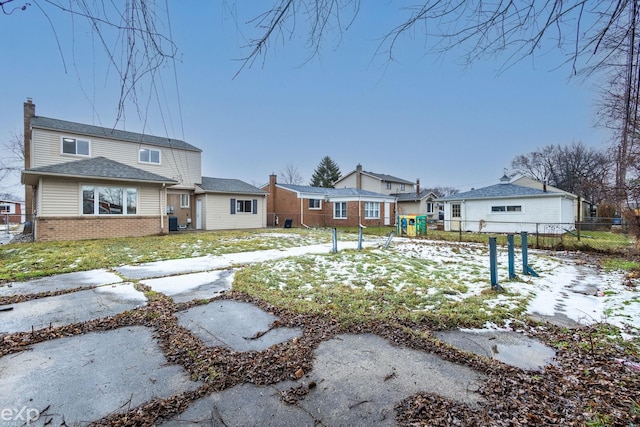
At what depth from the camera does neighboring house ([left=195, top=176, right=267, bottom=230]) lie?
19578 mm

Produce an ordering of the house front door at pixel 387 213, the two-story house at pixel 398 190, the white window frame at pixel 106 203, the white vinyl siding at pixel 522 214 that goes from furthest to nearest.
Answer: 1. the two-story house at pixel 398 190
2. the house front door at pixel 387 213
3. the white vinyl siding at pixel 522 214
4. the white window frame at pixel 106 203

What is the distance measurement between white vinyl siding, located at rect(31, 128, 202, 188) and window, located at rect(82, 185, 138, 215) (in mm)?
2868

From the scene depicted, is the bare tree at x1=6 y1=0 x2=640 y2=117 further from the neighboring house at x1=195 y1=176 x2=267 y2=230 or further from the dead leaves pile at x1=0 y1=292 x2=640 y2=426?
the neighboring house at x1=195 y1=176 x2=267 y2=230

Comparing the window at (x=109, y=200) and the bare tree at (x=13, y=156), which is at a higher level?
the bare tree at (x=13, y=156)

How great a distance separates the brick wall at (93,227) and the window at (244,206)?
229 inches

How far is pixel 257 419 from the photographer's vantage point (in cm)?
195

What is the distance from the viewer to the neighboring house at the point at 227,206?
64.2 feet

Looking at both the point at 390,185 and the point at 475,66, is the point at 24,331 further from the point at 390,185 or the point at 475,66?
the point at 390,185

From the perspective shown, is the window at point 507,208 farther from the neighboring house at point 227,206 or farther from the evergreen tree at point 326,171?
the evergreen tree at point 326,171

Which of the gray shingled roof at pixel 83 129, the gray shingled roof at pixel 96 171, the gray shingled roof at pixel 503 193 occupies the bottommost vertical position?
the gray shingled roof at pixel 503 193

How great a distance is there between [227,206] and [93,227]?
26.5 feet

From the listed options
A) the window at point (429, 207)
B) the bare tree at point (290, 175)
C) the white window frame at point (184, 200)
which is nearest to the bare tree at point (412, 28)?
the white window frame at point (184, 200)

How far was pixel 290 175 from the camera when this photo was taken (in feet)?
178

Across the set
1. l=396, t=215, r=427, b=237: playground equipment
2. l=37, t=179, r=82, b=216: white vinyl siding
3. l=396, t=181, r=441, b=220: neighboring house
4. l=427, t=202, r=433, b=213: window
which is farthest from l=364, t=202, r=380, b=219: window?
l=37, t=179, r=82, b=216: white vinyl siding
